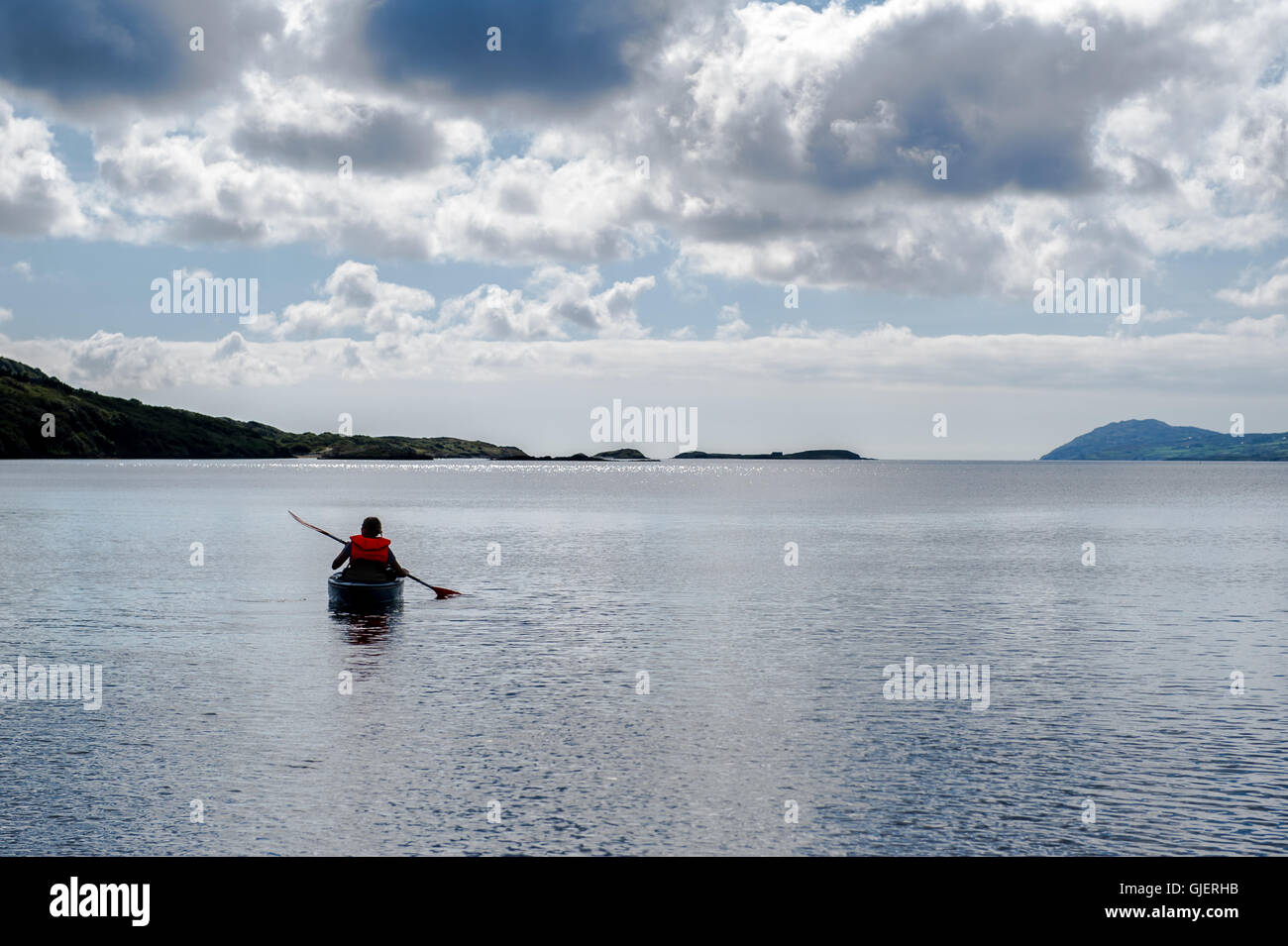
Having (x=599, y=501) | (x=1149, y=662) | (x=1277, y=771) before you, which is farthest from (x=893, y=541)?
(x=599, y=501)

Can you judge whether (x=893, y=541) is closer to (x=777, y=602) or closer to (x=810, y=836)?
(x=777, y=602)

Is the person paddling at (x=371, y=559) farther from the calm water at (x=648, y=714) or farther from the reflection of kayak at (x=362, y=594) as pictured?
the calm water at (x=648, y=714)

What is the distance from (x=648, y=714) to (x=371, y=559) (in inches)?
826

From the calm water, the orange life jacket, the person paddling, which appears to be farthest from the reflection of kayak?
the calm water

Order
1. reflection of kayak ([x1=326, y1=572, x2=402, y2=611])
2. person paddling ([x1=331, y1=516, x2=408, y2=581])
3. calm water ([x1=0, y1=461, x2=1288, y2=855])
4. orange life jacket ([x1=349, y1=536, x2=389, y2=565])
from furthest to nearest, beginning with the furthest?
orange life jacket ([x1=349, y1=536, x2=389, y2=565]), person paddling ([x1=331, y1=516, x2=408, y2=581]), reflection of kayak ([x1=326, y1=572, x2=402, y2=611]), calm water ([x1=0, y1=461, x2=1288, y2=855])

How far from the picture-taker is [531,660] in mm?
32125

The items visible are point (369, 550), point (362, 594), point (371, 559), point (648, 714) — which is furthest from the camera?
point (369, 550)

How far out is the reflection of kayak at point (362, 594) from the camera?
138ft

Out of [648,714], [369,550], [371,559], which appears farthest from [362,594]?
[648,714]

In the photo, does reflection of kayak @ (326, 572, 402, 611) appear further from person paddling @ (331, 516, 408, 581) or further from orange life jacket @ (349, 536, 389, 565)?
orange life jacket @ (349, 536, 389, 565)

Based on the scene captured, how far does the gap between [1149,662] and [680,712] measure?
16417 mm

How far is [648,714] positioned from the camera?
25000 millimetres

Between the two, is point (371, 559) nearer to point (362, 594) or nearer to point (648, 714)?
point (362, 594)

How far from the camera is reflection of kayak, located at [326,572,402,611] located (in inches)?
1661
